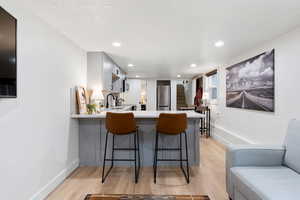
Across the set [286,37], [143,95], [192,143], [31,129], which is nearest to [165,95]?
[143,95]

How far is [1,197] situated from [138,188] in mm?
1457

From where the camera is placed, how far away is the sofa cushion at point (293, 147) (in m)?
1.78

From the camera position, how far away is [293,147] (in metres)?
1.84

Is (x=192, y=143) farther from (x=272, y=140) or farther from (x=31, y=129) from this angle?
(x=31, y=129)

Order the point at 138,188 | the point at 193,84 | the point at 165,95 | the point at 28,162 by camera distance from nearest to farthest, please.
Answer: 1. the point at 28,162
2. the point at 138,188
3. the point at 193,84
4. the point at 165,95

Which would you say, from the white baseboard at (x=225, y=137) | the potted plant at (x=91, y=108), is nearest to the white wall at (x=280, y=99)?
the white baseboard at (x=225, y=137)

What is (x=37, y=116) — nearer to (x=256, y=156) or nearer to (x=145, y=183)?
(x=145, y=183)

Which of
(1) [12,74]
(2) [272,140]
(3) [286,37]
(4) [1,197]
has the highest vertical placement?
(3) [286,37]

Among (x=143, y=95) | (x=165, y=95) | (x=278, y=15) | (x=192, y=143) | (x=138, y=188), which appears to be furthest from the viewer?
(x=143, y=95)

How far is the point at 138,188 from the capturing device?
2365 millimetres

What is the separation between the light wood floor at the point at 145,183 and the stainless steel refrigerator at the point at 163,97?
5888 mm

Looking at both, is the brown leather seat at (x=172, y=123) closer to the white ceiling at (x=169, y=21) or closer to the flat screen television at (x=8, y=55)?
the white ceiling at (x=169, y=21)

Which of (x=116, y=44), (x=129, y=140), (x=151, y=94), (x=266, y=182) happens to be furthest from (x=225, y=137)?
(x=151, y=94)

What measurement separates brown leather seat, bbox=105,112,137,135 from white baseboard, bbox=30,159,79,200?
3.11ft
